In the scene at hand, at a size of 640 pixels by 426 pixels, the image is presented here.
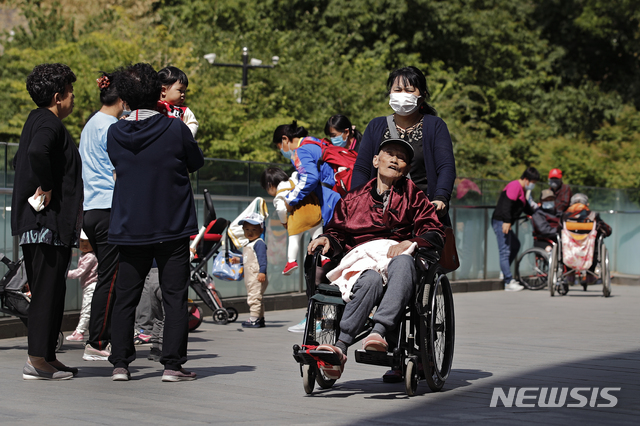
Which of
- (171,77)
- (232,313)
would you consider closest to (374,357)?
(171,77)

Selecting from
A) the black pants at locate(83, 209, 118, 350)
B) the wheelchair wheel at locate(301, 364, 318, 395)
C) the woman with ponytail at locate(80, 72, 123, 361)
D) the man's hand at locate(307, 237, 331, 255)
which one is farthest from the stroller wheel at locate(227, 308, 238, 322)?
the wheelchair wheel at locate(301, 364, 318, 395)

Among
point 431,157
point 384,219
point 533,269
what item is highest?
point 431,157

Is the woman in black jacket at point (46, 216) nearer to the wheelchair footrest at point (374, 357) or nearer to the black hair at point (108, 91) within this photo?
the black hair at point (108, 91)

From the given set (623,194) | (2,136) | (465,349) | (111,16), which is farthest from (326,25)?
(465,349)

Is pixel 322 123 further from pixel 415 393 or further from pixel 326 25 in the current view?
pixel 415 393

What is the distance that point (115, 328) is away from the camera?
593cm

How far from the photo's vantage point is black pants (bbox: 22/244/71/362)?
5.96 meters

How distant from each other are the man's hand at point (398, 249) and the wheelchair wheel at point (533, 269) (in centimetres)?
1087

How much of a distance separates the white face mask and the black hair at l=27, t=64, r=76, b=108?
2116 millimetres

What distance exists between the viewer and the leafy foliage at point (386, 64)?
85.5 ft

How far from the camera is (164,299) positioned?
597cm

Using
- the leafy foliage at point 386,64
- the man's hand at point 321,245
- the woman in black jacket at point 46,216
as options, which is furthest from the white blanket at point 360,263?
the leafy foliage at point 386,64

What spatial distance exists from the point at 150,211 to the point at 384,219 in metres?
1.39

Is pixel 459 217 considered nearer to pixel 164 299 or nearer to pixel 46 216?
pixel 164 299
